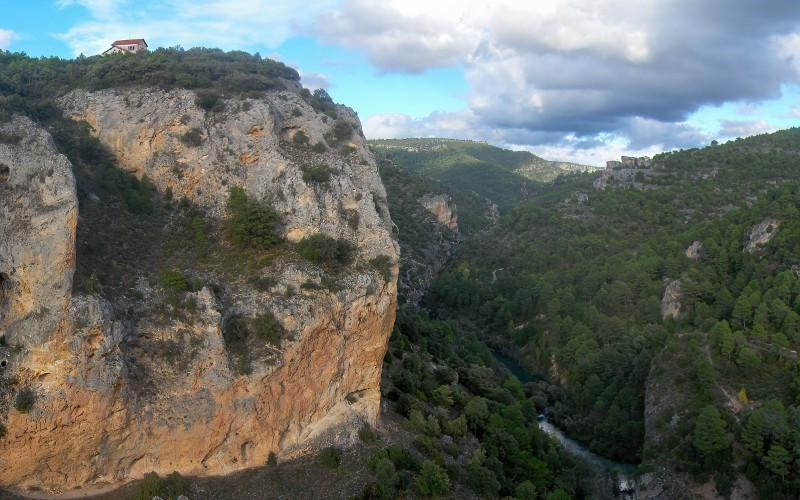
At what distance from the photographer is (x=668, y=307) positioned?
49.7m

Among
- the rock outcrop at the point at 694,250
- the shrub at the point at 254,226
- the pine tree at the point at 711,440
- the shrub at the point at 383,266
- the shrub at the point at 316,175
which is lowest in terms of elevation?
the pine tree at the point at 711,440

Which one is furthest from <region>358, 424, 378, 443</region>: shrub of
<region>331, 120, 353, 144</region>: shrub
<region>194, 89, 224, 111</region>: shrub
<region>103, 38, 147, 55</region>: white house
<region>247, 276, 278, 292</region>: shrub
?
Result: <region>103, 38, 147, 55</region>: white house

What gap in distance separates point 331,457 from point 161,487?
611 centimetres

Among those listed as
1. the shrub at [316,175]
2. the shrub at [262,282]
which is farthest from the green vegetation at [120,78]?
the shrub at [262,282]

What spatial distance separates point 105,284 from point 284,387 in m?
7.72

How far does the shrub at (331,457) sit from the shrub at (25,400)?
10.1 meters

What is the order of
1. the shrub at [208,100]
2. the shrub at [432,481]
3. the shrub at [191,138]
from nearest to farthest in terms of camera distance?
the shrub at [432,481] → the shrub at [191,138] → the shrub at [208,100]

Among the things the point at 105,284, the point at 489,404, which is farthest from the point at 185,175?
the point at 489,404

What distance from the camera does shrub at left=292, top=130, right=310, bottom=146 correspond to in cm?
3043

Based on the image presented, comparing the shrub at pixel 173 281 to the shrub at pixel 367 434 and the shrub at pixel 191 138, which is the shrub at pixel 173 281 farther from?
the shrub at pixel 367 434

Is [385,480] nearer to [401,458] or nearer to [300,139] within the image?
[401,458]

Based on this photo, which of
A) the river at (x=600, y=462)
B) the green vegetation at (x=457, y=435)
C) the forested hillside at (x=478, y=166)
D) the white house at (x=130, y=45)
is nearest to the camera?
the green vegetation at (x=457, y=435)

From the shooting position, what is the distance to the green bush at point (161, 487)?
19.8 metres

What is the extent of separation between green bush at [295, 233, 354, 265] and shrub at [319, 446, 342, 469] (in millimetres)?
7747
